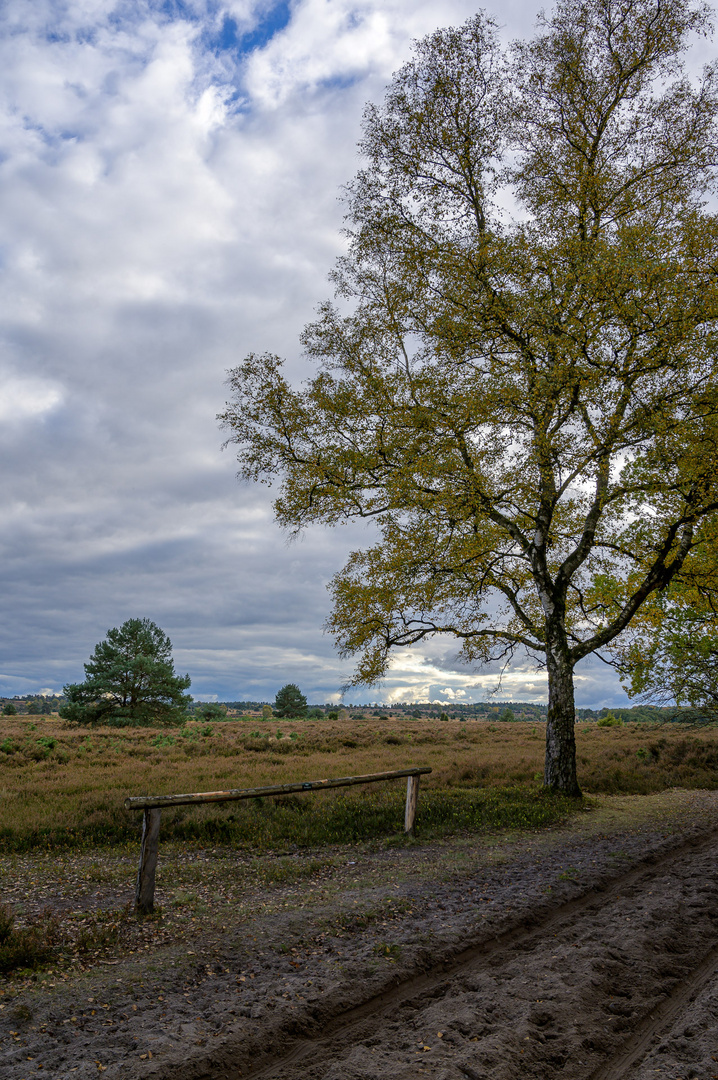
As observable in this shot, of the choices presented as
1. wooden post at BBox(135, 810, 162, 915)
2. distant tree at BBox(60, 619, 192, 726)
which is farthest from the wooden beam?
distant tree at BBox(60, 619, 192, 726)

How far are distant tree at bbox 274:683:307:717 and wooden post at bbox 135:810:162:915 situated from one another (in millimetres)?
55322

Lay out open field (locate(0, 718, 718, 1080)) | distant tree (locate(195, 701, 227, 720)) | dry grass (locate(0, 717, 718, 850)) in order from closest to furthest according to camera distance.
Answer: open field (locate(0, 718, 718, 1080)), dry grass (locate(0, 717, 718, 850)), distant tree (locate(195, 701, 227, 720))

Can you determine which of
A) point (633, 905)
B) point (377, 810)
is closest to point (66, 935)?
point (633, 905)

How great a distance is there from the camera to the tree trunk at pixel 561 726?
14.4m

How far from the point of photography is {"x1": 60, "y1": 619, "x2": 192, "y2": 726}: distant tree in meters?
38.2

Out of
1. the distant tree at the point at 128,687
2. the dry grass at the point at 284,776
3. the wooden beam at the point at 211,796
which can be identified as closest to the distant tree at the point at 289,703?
the distant tree at the point at 128,687

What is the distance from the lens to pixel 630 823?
12.3 m

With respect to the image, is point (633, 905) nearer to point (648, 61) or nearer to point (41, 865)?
point (41, 865)

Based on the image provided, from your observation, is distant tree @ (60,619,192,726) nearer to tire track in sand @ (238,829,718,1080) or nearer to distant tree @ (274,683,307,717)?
distant tree @ (274,683,307,717)

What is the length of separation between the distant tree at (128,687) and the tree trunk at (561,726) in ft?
99.4

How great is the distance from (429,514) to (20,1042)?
1148 centimetres

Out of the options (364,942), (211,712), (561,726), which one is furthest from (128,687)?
(364,942)

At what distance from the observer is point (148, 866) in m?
7.19

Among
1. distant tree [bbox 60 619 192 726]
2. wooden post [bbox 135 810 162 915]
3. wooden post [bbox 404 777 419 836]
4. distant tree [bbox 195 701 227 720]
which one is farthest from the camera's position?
distant tree [bbox 195 701 227 720]
